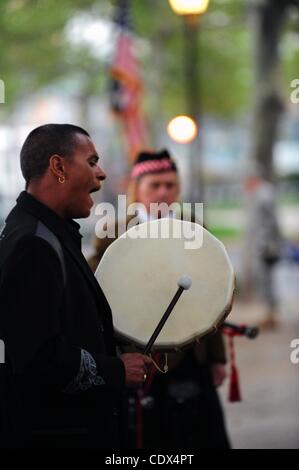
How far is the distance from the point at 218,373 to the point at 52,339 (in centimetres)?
174

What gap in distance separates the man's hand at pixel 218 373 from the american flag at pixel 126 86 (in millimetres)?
6970

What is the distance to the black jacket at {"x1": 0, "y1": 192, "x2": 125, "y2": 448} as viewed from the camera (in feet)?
8.17

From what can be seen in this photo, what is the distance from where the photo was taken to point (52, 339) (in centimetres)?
248

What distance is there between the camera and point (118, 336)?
296cm

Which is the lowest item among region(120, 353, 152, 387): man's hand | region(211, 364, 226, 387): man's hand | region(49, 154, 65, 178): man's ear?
region(211, 364, 226, 387): man's hand

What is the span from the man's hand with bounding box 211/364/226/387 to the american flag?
6.97 metres

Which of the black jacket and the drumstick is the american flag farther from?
the black jacket

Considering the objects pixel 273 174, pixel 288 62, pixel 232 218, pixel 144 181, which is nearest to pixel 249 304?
pixel 273 174

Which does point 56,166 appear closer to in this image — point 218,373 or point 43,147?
point 43,147

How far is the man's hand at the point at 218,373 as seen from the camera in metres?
4.07

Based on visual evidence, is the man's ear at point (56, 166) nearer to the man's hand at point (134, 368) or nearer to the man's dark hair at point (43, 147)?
the man's dark hair at point (43, 147)
